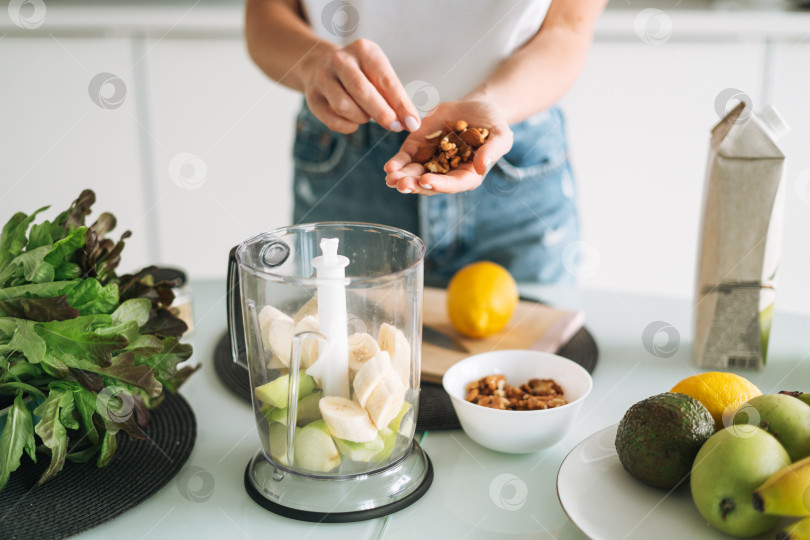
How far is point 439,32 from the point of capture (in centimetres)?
126

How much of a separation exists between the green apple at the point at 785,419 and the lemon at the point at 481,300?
42 centimetres

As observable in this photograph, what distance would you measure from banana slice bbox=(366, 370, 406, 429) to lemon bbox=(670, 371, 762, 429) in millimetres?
273

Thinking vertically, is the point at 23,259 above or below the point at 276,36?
below

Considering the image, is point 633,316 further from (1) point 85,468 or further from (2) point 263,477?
(1) point 85,468

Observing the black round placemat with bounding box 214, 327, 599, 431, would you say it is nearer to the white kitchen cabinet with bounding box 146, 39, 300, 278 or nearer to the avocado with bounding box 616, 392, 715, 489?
the avocado with bounding box 616, 392, 715, 489

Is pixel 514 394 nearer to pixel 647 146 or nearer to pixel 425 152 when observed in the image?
pixel 425 152

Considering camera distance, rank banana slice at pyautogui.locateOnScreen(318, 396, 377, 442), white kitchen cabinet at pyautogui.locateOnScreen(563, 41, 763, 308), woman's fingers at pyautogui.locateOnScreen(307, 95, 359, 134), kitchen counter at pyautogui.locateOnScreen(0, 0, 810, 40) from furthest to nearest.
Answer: white kitchen cabinet at pyautogui.locateOnScreen(563, 41, 763, 308), kitchen counter at pyautogui.locateOnScreen(0, 0, 810, 40), woman's fingers at pyautogui.locateOnScreen(307, 95, 359, 134), banana slice at pyautogui.locateOnScreen(318, 396, 377, 442)

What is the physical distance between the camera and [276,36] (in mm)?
1263

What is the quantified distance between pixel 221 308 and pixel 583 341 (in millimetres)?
548

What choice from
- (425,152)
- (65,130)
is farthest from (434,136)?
(65,130)

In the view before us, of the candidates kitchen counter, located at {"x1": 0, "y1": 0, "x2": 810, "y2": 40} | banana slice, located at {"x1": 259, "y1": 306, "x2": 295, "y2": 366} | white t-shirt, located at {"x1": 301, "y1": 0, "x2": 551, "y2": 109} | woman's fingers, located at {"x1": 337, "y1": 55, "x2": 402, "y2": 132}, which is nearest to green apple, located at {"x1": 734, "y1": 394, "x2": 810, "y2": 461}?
banana slice, located at {"x1": 259, "y1": 306, "x2": 295, "y2": 366}

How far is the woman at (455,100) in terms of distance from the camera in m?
1.19

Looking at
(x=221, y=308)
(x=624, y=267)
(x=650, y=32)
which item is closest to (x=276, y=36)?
(x=221, y=308)

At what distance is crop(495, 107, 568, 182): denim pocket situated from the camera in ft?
4.35
